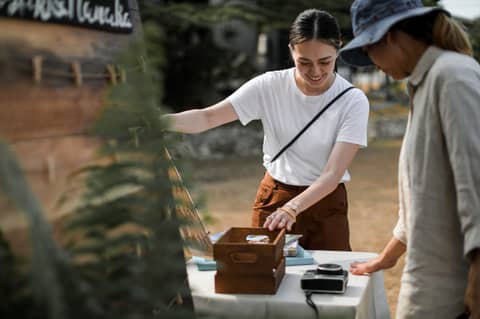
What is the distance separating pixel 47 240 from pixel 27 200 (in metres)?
0.05

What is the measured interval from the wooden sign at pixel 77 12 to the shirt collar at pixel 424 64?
0.77 m

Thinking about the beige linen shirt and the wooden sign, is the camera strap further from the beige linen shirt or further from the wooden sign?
the wooden sign

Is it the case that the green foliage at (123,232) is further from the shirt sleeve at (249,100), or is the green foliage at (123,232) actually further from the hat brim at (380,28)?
the shirt sleeve at (249,100)

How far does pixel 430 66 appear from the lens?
1.66m

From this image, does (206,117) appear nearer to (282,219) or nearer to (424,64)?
(282,219)

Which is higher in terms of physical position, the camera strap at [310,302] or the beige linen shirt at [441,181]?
the beige linen shirt at [441,181]

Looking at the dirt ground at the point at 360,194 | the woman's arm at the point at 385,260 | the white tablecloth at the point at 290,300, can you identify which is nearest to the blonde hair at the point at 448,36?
the woman's arm at the point at 385,260

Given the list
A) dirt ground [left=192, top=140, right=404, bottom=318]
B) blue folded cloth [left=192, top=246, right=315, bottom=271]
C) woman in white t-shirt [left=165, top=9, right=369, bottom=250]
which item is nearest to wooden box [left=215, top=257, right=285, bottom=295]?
blue folded cloth [left=192, top=246, right=315, bottom=271]

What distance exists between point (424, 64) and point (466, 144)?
0.25 meters

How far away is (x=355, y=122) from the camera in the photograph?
8.79 feet

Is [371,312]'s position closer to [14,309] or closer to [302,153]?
[302,153]

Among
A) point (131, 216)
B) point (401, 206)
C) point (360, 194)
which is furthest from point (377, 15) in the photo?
point (360, 194)

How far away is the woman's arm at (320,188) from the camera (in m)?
2.46

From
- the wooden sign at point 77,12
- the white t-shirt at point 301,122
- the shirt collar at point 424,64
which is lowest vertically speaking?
the white t-shirt at point 301,122
